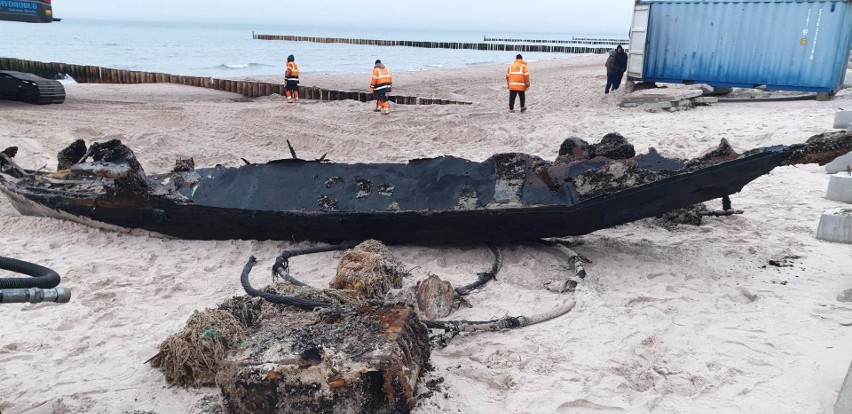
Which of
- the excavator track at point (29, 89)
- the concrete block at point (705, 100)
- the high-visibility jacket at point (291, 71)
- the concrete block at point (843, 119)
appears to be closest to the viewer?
the concrete block at point (843, 119)

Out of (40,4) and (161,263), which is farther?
(40,4)

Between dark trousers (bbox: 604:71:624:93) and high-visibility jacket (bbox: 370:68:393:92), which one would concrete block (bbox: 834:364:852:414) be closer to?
high-visibility jacket (bbox: 370:68:393:92)

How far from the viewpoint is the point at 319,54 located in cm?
5022

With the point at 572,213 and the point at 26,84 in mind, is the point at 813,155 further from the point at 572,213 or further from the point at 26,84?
the point at 26,84

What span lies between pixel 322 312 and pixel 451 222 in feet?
6.33

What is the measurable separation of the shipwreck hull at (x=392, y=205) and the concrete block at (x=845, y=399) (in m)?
2.07

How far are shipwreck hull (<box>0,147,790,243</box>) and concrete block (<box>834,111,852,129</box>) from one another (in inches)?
208

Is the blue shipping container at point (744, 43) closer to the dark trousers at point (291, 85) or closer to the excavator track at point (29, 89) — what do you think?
the dark trousers at point (291, 85)

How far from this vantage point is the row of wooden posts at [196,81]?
1738 cm

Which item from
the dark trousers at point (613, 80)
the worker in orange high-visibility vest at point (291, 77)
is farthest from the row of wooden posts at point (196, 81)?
the dark trousers at point (613, 80)

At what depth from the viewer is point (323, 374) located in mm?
2861

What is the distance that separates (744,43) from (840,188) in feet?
22.8

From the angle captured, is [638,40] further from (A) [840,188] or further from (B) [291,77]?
(B) [291,77]

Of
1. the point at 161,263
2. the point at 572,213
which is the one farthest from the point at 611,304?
the point at 161,263
